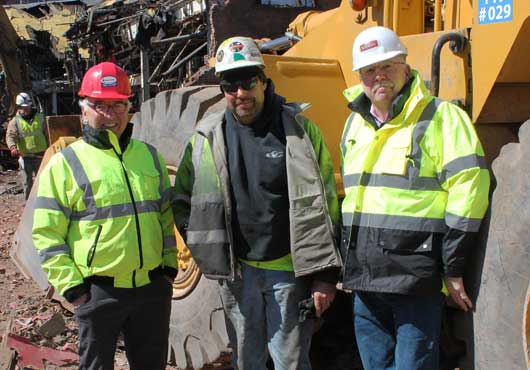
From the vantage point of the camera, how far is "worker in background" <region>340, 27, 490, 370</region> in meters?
2.54

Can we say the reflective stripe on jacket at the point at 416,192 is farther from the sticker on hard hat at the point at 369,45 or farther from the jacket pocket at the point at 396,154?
the sticker on hard hat at the point at 369,45

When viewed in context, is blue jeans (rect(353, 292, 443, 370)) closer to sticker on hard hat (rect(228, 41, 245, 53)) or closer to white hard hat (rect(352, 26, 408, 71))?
white hard hat (rect(352, 26, 408, 71))

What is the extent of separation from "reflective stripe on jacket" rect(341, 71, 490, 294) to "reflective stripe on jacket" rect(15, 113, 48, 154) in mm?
9005

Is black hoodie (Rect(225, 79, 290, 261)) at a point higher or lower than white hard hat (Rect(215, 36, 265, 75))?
lower

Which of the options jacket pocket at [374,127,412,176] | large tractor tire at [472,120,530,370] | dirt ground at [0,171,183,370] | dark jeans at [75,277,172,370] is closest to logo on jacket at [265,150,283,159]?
jacket pocket at [374,127,412,176]

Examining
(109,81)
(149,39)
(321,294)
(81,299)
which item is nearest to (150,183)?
(109,81)

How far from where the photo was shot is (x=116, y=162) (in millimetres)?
3021

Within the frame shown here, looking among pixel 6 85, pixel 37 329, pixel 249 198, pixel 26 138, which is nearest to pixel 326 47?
pixel 249 198

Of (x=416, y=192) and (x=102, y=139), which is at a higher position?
(x=102, y=139)

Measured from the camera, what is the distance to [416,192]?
8.56ft

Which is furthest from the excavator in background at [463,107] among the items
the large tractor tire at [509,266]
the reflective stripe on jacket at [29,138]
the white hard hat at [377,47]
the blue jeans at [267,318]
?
the reflective stripe on jacket at [29,138]

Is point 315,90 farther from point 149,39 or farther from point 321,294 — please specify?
point 149,39

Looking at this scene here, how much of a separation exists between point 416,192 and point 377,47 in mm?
605

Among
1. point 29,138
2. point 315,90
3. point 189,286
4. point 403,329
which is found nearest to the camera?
point 403,329
